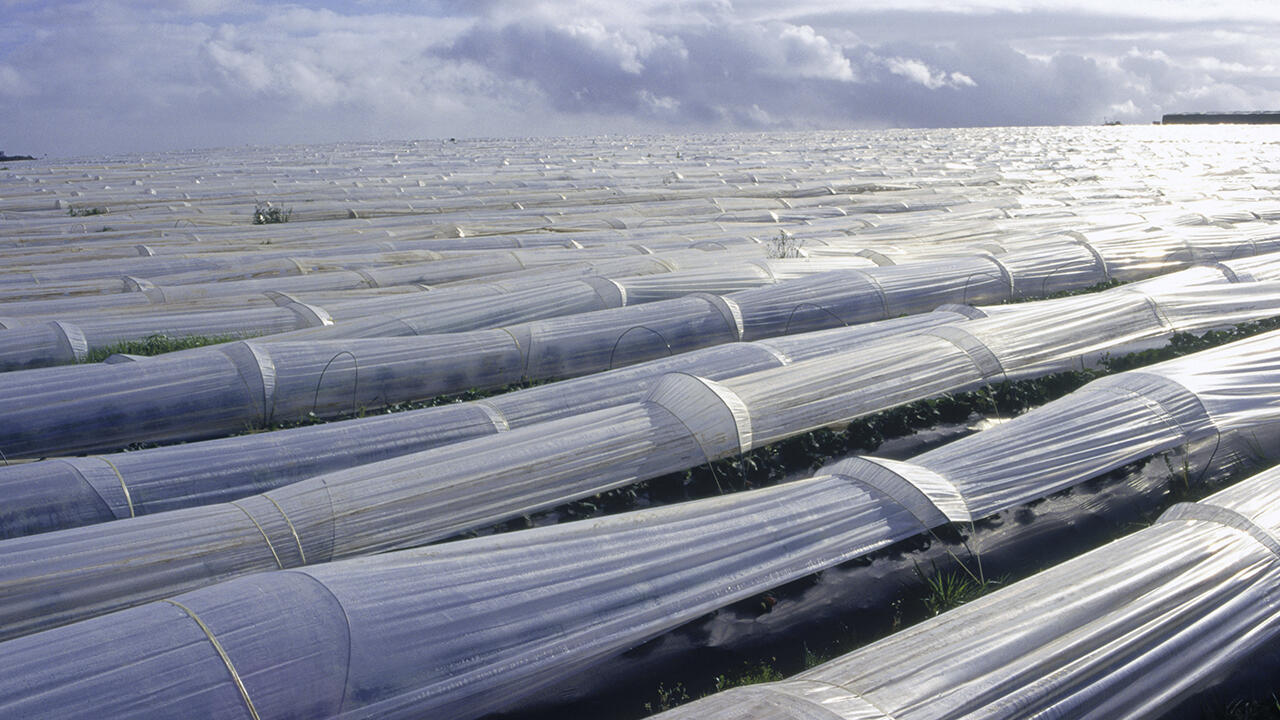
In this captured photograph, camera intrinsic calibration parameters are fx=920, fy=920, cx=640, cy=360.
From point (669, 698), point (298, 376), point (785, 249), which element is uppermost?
point (785, 249)

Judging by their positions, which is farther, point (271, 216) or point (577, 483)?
point (271, 216)

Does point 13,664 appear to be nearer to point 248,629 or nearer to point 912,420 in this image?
point 248,629

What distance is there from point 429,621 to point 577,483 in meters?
2.05

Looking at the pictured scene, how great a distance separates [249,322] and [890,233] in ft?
34.1

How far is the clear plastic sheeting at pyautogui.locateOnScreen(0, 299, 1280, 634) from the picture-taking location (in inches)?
166

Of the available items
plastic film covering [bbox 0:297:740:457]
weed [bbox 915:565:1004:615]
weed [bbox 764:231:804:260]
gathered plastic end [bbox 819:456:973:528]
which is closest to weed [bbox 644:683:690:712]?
weed [bbox 915:565:1004:615]

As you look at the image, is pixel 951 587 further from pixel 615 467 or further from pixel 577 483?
pixel 577 483

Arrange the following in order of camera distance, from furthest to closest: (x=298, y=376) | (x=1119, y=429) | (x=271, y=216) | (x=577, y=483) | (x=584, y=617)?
(x=271, y=216), (x=298, y=376), (x=1119, y=429), (x=577, y=483), (x=584, y=617)

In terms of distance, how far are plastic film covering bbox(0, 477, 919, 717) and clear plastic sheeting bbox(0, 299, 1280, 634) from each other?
80 cm

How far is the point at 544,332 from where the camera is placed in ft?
27.6

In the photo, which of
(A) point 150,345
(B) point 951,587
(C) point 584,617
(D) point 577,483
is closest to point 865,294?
(D) point 577,483

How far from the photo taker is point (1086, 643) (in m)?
3.45

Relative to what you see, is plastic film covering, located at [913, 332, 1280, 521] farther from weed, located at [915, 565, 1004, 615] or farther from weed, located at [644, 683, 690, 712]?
weed, located at [644, 683, 690, 712]

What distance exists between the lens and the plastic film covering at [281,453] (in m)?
5.01
